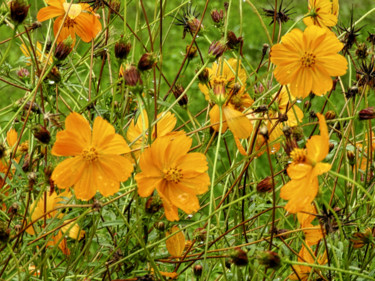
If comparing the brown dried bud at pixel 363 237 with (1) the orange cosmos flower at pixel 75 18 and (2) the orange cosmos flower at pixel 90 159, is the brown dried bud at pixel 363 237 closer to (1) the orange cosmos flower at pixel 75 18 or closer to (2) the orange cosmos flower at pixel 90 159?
(2) the orange cosmos flower at pixel 90 159

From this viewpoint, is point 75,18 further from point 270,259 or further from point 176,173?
point 270,259

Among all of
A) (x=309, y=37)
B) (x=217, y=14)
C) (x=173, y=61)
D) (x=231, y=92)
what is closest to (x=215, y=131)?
(x=231, y=92)

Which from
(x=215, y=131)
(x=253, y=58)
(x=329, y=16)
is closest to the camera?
(x=215, y=131)

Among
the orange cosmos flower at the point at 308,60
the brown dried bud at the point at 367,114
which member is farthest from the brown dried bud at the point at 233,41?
the brown dried bud at the point at 367,114

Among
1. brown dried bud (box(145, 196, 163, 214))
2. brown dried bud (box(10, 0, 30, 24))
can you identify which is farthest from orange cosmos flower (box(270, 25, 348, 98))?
brown dried bud (box(10, 0, 30, 24))

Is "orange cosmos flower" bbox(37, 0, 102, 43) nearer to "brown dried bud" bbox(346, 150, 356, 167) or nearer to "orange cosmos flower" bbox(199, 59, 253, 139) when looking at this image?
"orange cosmos flower" bbox(199, 59, 253, 139)

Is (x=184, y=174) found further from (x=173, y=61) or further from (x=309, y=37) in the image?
(x=173, y=61)
